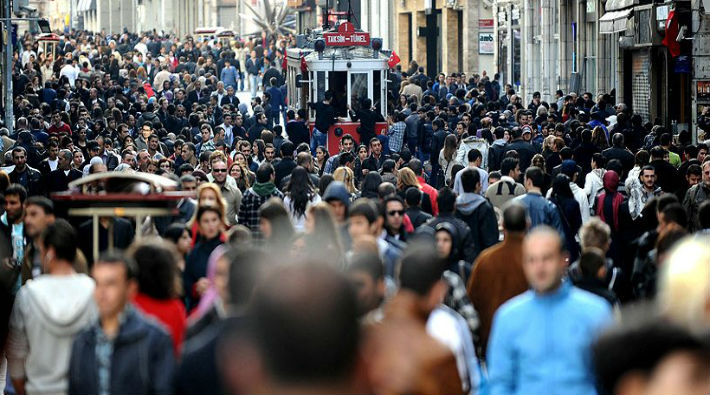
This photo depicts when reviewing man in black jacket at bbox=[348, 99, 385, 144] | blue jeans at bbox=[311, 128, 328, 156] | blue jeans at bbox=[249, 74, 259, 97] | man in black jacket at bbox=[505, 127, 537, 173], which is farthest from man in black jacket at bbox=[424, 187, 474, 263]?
blue jeans at bbox=[249, 74, 259, 97]

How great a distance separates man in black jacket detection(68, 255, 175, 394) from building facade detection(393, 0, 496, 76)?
44.1 metres

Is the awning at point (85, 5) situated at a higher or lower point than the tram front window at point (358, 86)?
higher

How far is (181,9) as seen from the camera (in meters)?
103

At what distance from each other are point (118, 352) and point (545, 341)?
5.42 feet

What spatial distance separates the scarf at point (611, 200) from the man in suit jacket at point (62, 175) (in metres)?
5.90

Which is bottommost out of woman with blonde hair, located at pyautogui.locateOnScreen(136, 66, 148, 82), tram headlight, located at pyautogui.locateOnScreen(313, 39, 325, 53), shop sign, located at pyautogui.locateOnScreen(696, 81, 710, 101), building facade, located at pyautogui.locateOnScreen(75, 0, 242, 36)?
shop sign, located at pyautogui.locateOnScreen(696, 81, 710, 101)

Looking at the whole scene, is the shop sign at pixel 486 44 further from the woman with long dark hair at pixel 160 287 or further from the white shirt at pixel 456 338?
the white shirt at pixel 456 338

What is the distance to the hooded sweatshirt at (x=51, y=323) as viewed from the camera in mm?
7422

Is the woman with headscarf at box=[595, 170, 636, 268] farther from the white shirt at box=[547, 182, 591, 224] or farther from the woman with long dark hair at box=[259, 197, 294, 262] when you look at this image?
the woman with long dark hair at box=[259, 197, 294, 262]

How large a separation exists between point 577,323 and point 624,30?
26099mm

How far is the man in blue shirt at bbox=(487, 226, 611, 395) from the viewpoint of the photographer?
6359mm

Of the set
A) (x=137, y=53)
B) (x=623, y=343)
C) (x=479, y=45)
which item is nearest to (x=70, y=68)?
(x=137, y=53)

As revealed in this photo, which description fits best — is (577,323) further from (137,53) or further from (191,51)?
(191,51)

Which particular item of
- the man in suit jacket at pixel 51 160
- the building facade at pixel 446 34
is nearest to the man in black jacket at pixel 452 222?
the man in suit jacket at pixel 51 160
